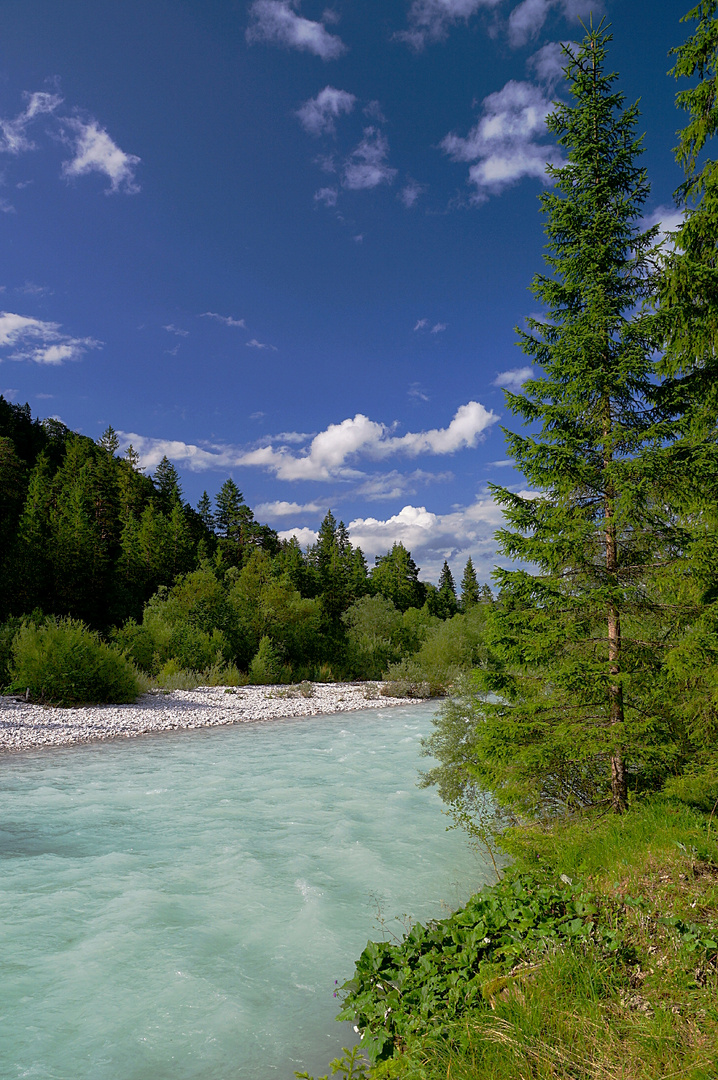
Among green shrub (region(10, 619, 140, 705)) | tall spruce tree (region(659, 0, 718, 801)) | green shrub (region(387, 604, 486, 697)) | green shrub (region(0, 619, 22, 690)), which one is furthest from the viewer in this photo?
green shrub (region(387, 604, 486, 697))

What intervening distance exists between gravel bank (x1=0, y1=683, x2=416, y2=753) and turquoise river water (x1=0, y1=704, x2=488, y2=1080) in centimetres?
239

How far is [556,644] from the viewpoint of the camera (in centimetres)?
516

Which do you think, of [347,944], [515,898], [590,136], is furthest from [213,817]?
[590,136]

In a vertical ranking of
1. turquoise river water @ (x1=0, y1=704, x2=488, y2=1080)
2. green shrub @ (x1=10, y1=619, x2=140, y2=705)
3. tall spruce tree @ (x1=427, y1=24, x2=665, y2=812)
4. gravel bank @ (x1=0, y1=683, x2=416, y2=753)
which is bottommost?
gravel bank @ (x1=0, y1=683, x2=416, y2=753)

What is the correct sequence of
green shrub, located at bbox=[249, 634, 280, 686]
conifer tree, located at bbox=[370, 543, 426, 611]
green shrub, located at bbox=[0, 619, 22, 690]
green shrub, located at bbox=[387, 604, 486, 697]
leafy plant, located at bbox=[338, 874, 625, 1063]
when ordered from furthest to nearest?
1. conifer tree, located at bbox=[370, 543, 426, 611]
2. green shrub, located at bbox=[387, 604, 486, 697]
3. green shrub, located at bbox=[249, 634, 280, 686]
4. green shrub, located at bbox=[0, 619, 22, 690]
5. leafy plant, located at bbox=[338, 874, 625, 1063]

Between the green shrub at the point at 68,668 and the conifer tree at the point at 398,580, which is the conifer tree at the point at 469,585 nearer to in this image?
the conifer tree at the point at 398,580

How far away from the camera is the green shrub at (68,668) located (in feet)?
50.6

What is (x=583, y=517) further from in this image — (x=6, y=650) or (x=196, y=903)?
(x=6, y=650)

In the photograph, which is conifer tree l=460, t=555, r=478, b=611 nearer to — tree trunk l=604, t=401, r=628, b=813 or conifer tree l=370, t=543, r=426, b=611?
conifer tree l=370, t=543, r=426, b=611

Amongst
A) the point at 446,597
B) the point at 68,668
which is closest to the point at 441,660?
the point at 68,668

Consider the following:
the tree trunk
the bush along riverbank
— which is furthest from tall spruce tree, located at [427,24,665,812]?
the bush along riverbank

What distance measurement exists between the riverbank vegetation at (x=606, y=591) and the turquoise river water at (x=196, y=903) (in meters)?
1.06

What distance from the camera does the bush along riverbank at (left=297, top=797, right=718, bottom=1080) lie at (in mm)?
2107

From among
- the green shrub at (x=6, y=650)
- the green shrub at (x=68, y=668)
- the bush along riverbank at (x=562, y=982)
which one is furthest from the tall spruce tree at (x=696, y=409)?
the green shrub at (x=6, y=650)
